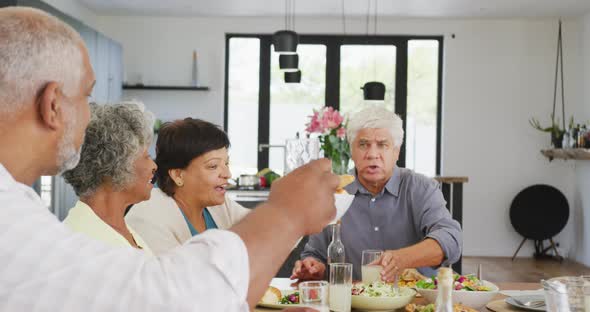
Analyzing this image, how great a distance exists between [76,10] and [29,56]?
735cm

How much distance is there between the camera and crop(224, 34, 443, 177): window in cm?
859

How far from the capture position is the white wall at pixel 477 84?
8.46 metres

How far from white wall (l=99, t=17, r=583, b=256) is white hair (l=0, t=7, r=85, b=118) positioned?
25.3 feet

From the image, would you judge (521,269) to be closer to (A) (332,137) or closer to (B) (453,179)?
(B) (453,179)

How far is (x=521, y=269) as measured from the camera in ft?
25.0

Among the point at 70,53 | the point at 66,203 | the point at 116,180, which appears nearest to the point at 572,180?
the point at 66,203

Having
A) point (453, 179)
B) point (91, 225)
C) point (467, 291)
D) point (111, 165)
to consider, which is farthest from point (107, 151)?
point (453, 179)

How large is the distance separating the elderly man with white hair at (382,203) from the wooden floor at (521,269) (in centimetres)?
426

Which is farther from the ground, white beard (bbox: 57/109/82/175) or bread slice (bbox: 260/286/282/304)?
white beard (bbox: 57/109/82/175)

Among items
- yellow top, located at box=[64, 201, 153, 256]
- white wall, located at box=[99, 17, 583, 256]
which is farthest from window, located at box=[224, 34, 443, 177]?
yellow top, located at box=[64, 201, 153, 256]

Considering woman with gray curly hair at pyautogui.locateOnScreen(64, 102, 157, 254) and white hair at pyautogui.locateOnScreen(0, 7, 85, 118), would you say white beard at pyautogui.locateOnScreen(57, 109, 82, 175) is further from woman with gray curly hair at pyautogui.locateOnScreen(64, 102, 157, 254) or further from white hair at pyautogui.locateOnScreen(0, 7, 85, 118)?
woman with gray curly hair at pyautogui.locateOnScreen(64, 102, 157, 254)

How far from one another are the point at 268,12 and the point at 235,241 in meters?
7.64

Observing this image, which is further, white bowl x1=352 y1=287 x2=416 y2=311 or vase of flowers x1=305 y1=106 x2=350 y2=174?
vase of flowers x1=305 y1=106 x2=350 y2=174

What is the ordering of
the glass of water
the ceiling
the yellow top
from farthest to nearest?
the ceiling, the yellow top, the glass of water
